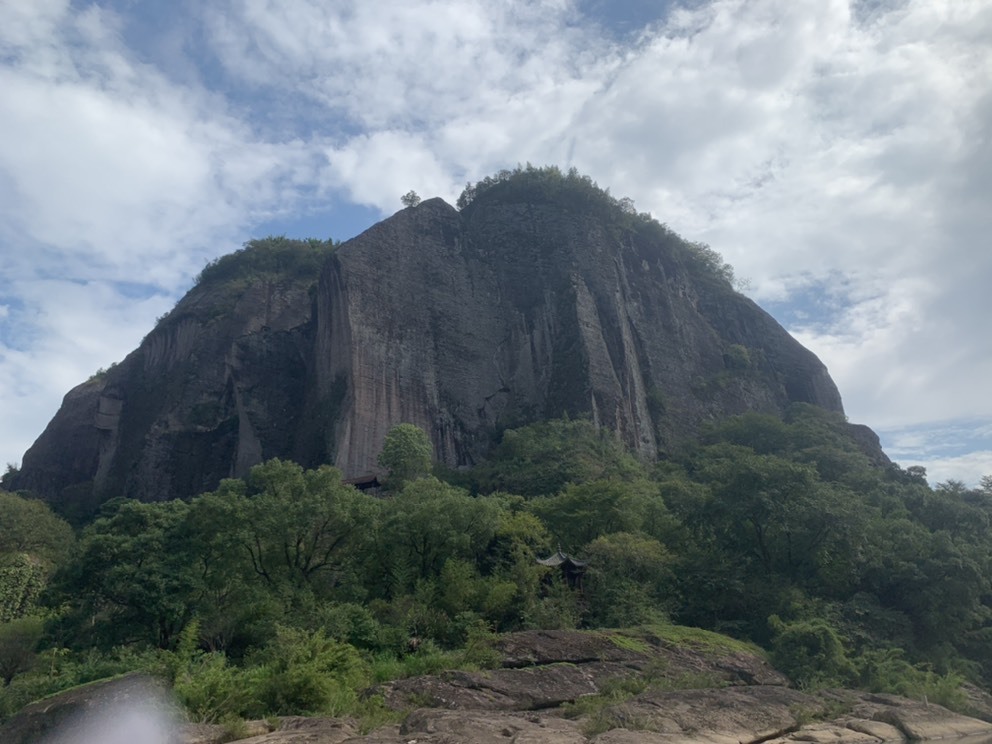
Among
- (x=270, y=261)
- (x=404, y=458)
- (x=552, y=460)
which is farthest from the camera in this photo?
(x=270, y=261)

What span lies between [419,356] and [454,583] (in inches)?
1211

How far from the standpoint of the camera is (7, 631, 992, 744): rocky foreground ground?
14688mm

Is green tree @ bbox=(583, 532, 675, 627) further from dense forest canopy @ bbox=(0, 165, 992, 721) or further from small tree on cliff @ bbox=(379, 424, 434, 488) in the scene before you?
small tree on cliff @ bbox=(379, 424, 434, 488)

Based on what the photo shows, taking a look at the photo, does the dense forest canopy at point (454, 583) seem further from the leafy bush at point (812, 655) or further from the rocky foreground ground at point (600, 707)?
the rocky foreground ground at point (600, 707)

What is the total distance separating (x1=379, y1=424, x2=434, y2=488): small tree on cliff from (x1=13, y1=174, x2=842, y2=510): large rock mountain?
5.79 metres

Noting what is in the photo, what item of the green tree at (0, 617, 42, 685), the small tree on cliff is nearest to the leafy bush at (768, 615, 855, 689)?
the green tree at (0, 617, 42, 685)

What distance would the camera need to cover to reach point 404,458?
42.6m

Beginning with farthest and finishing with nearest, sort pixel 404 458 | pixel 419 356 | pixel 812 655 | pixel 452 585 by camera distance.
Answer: pixel 419 356, pixel 404 458, pixel 452 585, pixel 812 655

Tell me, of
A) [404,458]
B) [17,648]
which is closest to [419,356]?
[404,458]

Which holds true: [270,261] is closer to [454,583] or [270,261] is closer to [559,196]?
[559,196]

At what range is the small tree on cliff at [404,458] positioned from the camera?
4250cm

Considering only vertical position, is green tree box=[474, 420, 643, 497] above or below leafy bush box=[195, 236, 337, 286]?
below

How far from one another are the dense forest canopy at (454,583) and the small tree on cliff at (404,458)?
30.5 ft

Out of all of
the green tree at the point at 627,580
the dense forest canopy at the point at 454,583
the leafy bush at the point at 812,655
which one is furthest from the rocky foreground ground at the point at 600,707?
the green tree at the point at 627,580
